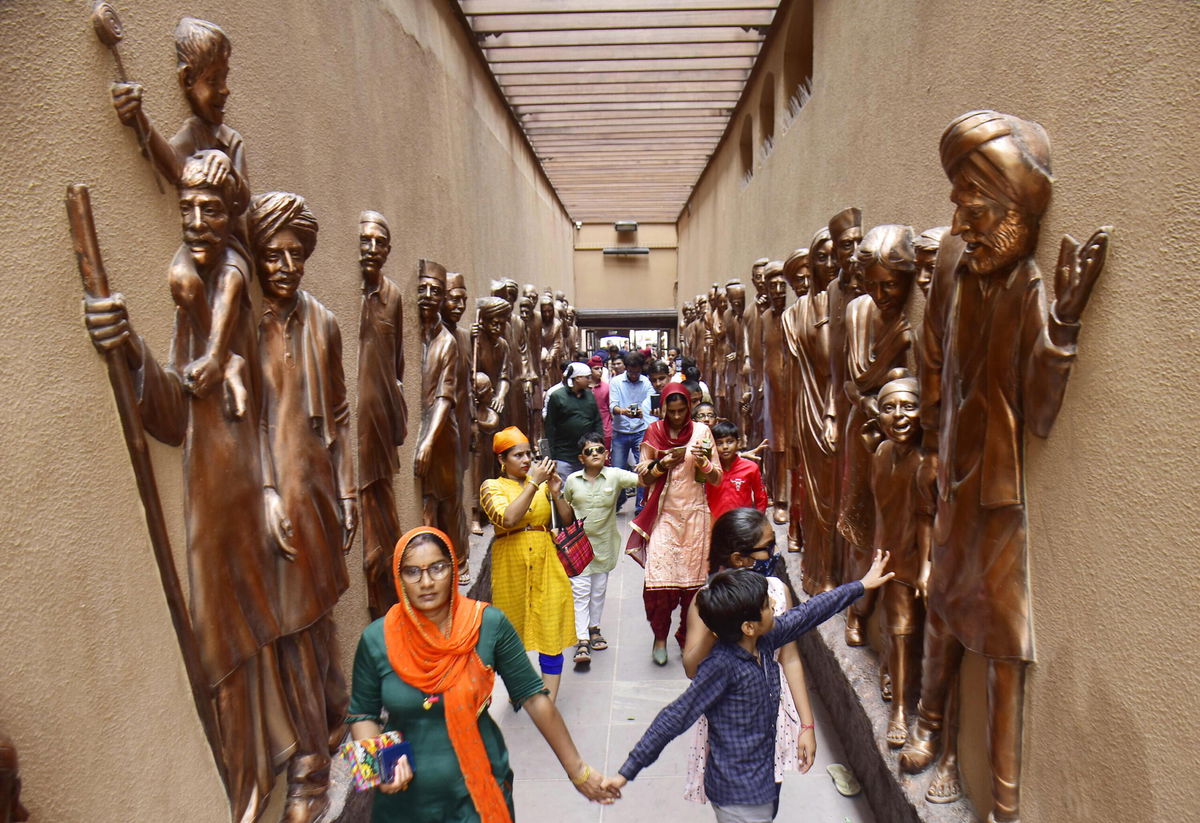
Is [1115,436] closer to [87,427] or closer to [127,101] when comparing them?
[87,427]

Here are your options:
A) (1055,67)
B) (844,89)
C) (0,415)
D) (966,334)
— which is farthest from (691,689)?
(844,89)

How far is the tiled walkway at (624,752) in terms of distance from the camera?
376cm

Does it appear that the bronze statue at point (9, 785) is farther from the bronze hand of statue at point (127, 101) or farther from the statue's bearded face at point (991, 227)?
the statue's bearded face at point (991, 227)

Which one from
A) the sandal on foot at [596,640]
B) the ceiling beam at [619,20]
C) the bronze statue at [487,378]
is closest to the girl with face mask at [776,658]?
the sandal on foot at [596,640]

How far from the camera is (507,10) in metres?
7.87

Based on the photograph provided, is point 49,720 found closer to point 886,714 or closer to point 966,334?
point 966,334

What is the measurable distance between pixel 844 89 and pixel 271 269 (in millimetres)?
4004

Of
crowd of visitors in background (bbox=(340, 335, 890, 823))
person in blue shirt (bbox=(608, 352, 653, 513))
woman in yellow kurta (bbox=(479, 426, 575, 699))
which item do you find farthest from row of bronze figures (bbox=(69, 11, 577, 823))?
person in blue shirt (bbox=(608, 352, 653, 513))

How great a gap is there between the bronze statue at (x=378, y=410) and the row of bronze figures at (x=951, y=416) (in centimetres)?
247

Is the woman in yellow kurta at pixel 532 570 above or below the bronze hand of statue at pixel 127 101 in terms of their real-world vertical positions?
below

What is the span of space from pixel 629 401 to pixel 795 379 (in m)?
3.62

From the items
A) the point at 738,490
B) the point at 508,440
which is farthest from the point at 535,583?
the point at 738,490

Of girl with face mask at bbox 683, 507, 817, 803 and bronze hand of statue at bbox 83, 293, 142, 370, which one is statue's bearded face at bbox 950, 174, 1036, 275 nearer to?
girl with face mask at bbox 683, 507, 817, 803

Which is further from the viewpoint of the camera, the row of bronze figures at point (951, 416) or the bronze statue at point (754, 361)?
the bronze statue at point (754, 361)
